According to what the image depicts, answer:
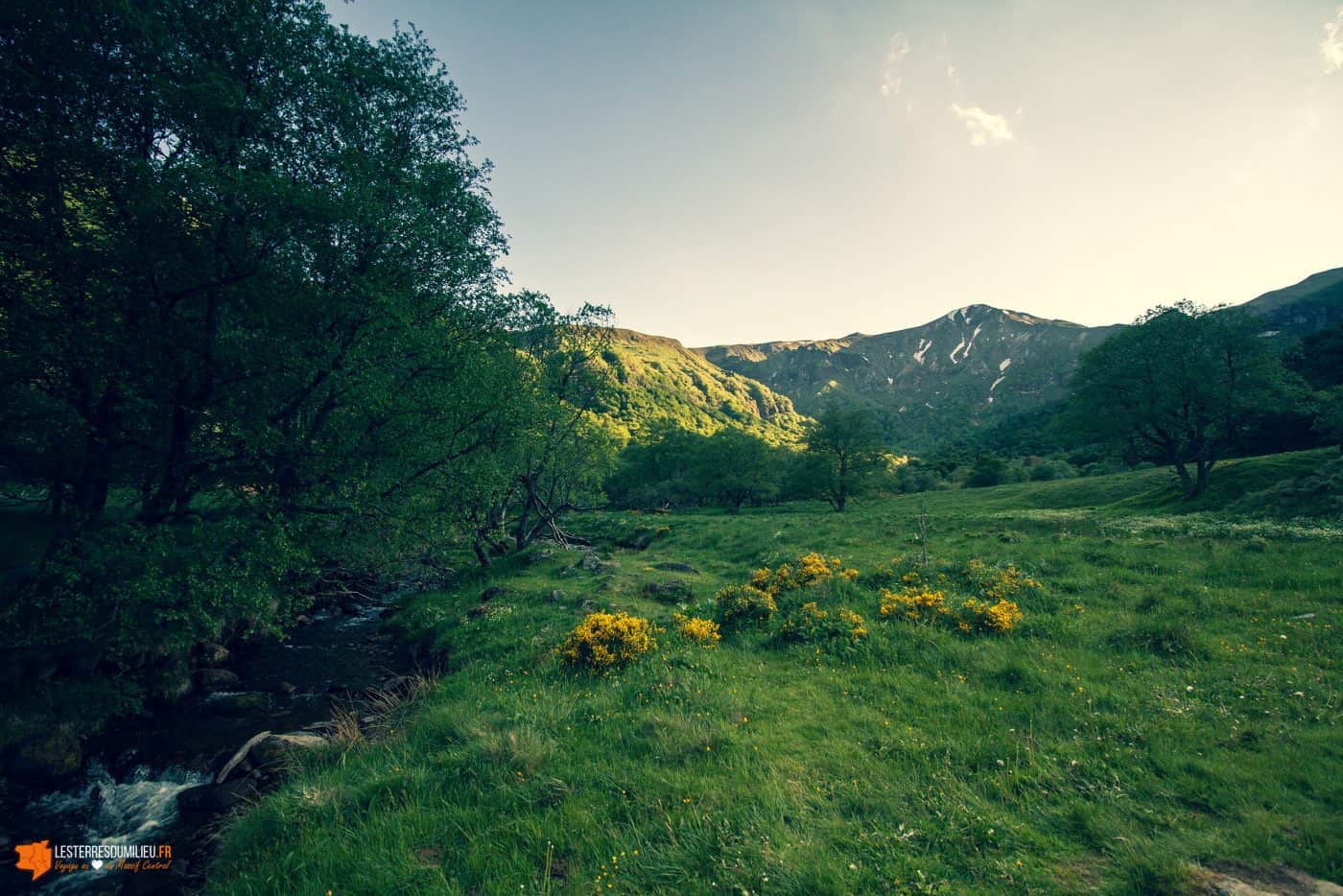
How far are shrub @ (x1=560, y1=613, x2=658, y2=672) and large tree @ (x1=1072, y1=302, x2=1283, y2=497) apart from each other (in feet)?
128

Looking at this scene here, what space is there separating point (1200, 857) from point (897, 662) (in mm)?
5269

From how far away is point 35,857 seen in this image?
8312mm

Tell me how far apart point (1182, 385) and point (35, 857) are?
50.4 meters

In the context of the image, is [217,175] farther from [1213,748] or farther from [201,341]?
[1213,748]

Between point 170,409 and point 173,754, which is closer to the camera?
point 173,754

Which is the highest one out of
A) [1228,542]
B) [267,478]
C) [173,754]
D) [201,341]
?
[201,341]

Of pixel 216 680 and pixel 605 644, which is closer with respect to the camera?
pixel 605 644

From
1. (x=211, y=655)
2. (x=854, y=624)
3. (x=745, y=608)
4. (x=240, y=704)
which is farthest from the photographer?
(x=211, y=655)

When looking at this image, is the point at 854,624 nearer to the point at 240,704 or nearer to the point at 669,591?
the point at 669,591

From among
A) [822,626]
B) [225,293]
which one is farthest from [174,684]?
[822,626]

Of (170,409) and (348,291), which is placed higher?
(348,291)

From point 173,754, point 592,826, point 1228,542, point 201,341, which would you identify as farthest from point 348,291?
point 1228,542

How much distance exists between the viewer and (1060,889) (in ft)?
15.1

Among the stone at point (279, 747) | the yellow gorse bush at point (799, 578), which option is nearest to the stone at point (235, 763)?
the stone at point (279, 747)
